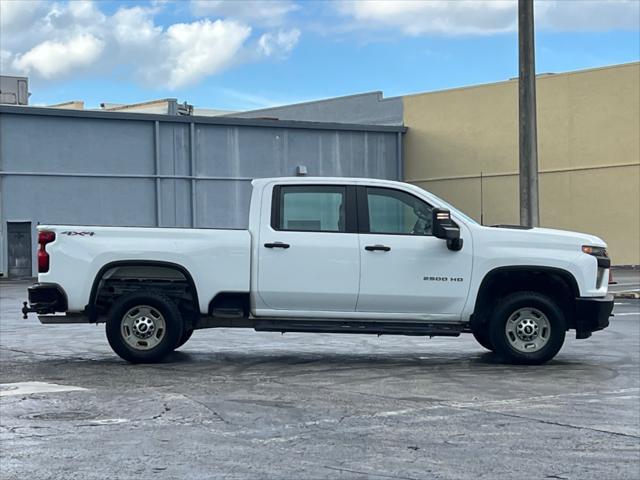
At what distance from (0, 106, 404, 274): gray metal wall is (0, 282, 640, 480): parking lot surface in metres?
24.3

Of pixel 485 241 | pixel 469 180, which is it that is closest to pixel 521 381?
pixel 485 241

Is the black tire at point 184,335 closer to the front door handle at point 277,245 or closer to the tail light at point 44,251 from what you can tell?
the front door handle at point 277,245

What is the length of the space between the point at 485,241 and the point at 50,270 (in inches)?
189

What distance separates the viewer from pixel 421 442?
7449 millimetres

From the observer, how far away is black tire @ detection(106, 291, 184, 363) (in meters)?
11.4

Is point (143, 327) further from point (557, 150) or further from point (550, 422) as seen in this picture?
point (557, 150)

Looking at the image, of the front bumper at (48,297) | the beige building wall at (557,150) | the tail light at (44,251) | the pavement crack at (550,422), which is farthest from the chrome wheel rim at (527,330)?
the beige building wall at (557,150)

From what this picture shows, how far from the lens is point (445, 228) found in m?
11.3

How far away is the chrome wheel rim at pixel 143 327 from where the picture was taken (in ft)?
37.6

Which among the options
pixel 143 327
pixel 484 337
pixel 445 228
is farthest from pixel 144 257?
pixel 484 337

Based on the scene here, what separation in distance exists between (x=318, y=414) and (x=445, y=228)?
3461mm

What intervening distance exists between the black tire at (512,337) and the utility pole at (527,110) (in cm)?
1010

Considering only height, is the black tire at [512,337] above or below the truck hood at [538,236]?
below

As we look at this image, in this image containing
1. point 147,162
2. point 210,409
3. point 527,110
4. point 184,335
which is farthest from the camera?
point 147,162
